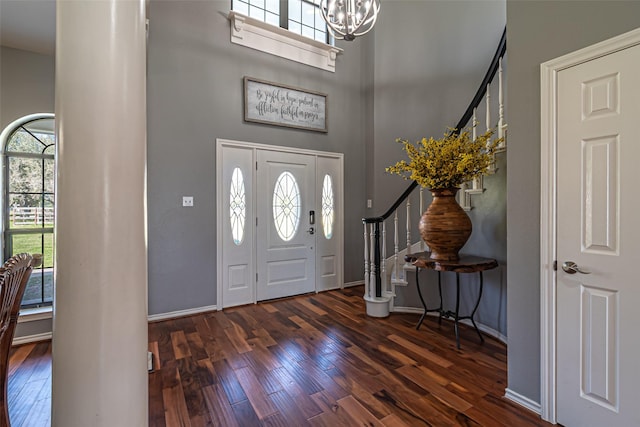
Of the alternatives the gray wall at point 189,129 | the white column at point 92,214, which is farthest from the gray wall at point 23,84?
the white column at point 92,214

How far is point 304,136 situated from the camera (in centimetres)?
415

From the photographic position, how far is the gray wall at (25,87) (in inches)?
109

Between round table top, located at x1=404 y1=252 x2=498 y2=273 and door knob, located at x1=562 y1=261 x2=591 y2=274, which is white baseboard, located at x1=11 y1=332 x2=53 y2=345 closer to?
round table top, located at x1=404 y1=252 x2=498 y2=273

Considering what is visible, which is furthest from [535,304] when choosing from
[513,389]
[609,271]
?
[513,389]

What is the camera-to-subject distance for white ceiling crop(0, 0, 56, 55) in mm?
2210

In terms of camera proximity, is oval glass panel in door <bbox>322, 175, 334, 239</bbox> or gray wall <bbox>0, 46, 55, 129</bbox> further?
oval glass panel in door <bbox>322, 175, 334, 239</bbox>

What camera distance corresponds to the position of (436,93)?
12.9 ft

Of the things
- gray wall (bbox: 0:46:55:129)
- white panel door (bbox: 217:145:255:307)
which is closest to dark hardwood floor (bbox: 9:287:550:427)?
white panel door (bbox: 217:145:255:307)

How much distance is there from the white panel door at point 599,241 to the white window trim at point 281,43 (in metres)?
3.27

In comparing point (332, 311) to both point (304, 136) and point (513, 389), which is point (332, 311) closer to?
point (513, 389)

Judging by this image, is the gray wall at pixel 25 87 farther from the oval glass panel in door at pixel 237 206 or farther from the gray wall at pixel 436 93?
the gray wall at pixel 436 93

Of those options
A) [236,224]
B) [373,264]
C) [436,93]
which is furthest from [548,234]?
[236,224]

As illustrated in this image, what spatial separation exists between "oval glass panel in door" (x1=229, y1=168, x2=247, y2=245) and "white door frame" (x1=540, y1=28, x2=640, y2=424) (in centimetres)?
303

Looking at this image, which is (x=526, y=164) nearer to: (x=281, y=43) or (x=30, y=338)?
(x=281, y=43)
